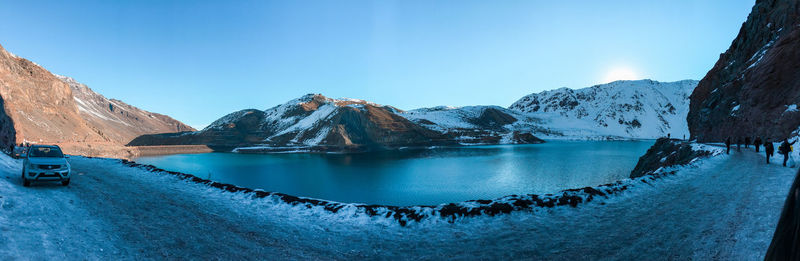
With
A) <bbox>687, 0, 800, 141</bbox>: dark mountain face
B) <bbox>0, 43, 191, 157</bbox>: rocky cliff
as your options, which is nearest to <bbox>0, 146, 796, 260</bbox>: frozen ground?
<bbox>687, 0, 800, 141</bbox>: dark mountain face

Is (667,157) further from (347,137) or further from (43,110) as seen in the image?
(43,110)

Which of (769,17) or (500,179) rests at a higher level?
(769,17)

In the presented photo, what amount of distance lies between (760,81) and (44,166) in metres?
64.5

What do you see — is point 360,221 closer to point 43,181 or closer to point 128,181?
point 43,181

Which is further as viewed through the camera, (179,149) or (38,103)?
(179,149)

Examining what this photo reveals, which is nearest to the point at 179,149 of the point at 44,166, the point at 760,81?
the point at 44,166

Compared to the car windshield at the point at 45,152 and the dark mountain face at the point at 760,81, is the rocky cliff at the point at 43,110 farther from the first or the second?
the dark mountain face at the point at 760,81

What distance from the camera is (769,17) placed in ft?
143

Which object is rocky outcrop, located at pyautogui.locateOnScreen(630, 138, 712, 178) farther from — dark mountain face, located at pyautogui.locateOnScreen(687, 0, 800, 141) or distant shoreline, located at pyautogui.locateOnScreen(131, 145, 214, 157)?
distant shoreline, located at pyautogui.locateOnScreen(131, 145, 214, 157)

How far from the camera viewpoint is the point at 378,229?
1166 cm

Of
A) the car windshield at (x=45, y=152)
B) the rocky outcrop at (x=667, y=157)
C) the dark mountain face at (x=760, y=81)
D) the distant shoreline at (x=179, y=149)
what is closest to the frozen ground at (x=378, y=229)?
the car windshield at (x=45, y=152)

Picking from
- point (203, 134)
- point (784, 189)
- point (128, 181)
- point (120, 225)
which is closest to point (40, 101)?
point (203, 134)

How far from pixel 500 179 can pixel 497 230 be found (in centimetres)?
3481

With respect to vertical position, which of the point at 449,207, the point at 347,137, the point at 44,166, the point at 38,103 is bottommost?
the point at 449,207
